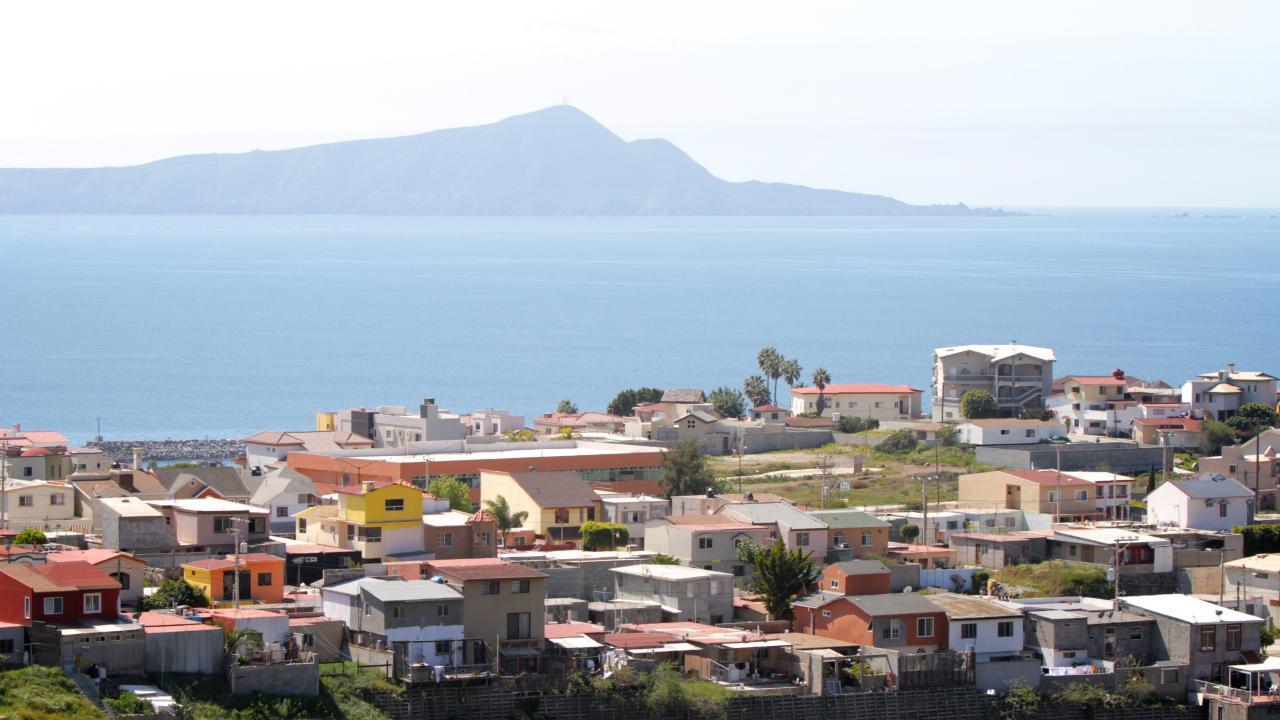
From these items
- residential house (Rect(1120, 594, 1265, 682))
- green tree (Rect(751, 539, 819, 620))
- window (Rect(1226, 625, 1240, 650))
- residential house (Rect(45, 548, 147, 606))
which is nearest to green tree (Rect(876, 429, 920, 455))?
green tree (Rect(751, 539, 819, 620))

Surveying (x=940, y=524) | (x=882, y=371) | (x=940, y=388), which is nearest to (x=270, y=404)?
(x=882, y=371)

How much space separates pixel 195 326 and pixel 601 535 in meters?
125

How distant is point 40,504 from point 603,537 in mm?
11438

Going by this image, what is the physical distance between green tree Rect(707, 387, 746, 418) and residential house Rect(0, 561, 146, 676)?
47097mm

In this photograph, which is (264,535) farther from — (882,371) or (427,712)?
(882,371)

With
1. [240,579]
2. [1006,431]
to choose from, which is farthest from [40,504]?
[1006,431]

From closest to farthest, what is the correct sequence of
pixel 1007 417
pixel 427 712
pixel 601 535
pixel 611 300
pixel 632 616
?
pixel 427 712 < pixel 632 616 < pixel 601 535 < pixel 1007 417 < pixel 611 300

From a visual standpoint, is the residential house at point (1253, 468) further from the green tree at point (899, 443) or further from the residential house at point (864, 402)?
the residential house at point (864, 402)

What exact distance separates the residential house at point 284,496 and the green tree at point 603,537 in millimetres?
6398

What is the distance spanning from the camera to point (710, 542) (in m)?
39.6

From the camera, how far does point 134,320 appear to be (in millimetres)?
164500

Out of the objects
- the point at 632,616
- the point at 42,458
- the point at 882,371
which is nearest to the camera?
the point at 632,616

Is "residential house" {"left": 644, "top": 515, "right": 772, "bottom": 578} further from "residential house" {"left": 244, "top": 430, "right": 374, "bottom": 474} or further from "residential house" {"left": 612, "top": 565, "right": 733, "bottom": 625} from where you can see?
"residential house" {"left": 244, "top": 430, "right": 374, "bottom": 474}

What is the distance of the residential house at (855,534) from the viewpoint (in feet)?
133
